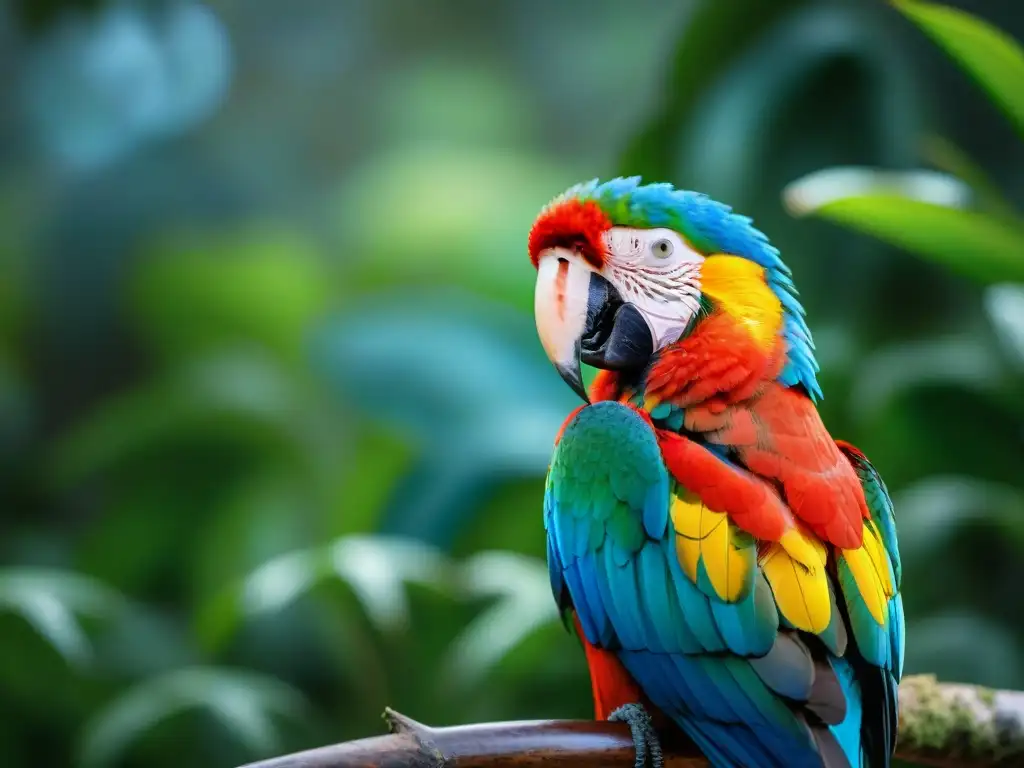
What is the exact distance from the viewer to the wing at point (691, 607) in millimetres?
793

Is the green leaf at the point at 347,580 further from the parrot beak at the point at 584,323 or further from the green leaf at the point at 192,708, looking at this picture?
the parrot beak at the point at 584,323

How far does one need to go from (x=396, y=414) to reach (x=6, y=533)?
3.70 ft

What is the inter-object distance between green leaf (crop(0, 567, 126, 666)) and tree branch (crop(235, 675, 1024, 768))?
95 cm

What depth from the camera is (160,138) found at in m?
3.08

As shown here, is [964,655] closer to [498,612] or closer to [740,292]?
[498,612]

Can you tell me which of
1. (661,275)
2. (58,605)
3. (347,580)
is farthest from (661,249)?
(58,605)

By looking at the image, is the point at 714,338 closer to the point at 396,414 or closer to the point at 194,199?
the point at 396,414

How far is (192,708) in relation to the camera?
1724mm

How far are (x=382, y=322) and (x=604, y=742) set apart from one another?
5.64 feet

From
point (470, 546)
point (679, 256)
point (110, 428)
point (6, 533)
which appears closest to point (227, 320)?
point (110, 428)

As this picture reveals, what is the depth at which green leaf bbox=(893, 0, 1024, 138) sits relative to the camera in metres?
1.24

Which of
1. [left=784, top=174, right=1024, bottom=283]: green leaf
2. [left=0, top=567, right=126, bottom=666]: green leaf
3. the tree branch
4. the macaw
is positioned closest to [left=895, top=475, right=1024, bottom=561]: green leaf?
[left=784, top=174, right=1024, bottom=283]: green leaf

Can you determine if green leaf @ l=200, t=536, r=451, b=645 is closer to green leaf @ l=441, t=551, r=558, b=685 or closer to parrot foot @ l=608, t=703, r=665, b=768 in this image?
green leaf @ l=441, t=551, r=558, b=685

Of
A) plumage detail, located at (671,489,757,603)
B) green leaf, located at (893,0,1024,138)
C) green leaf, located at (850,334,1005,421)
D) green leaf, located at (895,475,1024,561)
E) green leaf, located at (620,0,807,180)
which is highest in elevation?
green leaf, located at (620,0,807,180)
